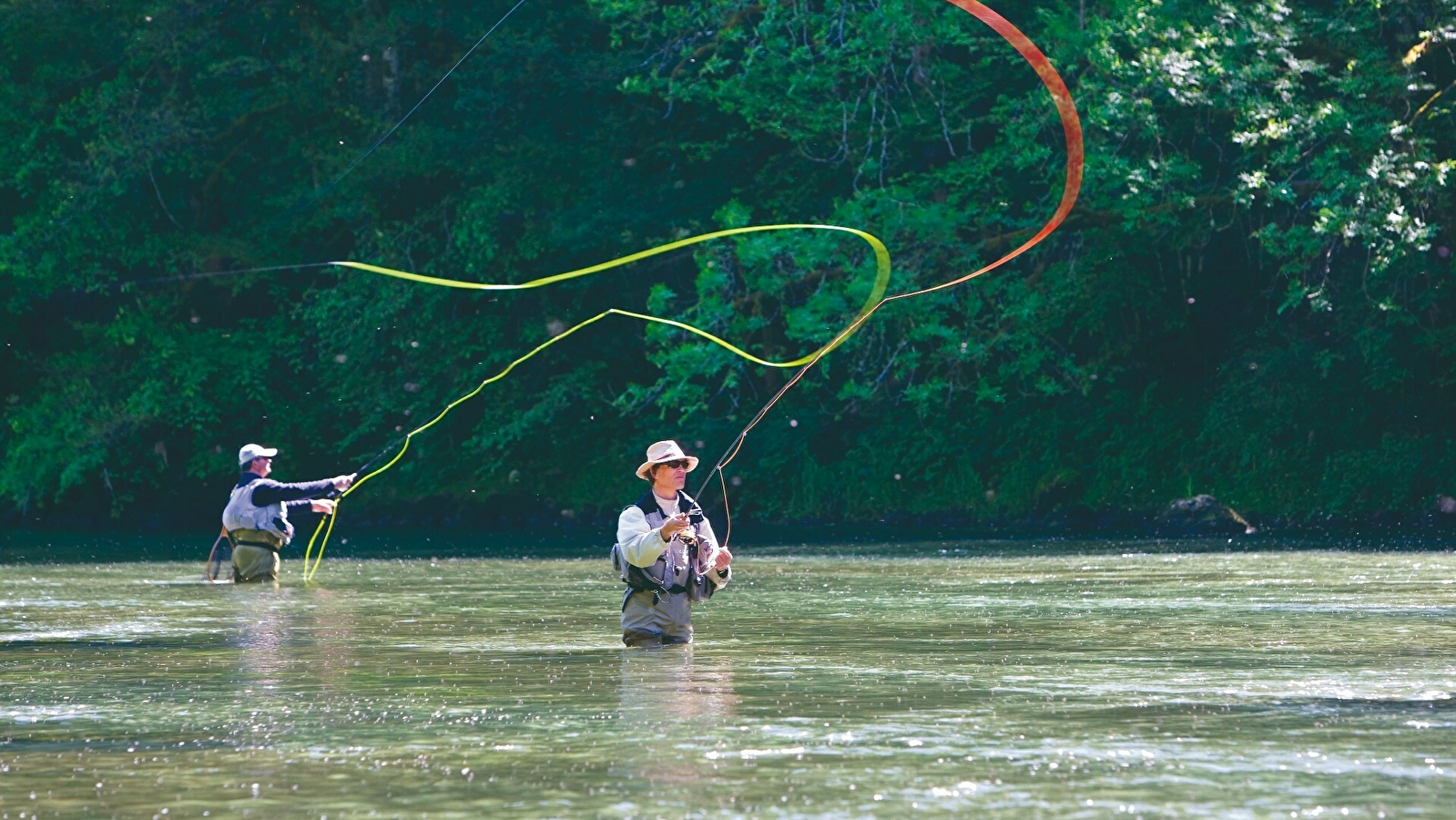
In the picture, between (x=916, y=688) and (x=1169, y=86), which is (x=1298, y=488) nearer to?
(x=1169, y=86)

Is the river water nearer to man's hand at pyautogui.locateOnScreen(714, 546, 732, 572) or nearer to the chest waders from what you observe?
man's hand at pyautogui.locateOnScreen(714, 546, 732, 572)

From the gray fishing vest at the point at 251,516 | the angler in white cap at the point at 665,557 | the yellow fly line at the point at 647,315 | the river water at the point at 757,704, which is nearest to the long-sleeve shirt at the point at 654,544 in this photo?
the angler in white cap at the point at 665,557

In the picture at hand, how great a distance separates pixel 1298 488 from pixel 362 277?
578 inches

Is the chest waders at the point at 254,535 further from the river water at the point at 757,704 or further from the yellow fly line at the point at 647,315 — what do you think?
the river water at the point at 757,704

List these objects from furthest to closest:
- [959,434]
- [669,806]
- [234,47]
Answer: [234,47]
[959,434]
[669,806]

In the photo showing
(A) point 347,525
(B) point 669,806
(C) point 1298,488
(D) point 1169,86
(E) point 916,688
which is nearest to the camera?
(B) point 669,806

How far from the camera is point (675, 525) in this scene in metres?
12.4

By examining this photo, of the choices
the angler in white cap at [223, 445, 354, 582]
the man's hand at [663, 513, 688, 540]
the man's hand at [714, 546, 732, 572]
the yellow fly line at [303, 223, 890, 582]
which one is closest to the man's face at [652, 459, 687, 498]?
the man's hand at [663, 513, 688, 540]

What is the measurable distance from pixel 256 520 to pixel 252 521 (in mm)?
41

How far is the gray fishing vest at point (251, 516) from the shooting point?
2130 centimetres

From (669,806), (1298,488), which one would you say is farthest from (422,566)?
(669,806)

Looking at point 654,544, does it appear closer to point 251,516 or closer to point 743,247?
point 251,516

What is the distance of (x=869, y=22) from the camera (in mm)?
31562

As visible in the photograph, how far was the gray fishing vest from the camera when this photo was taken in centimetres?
2130
